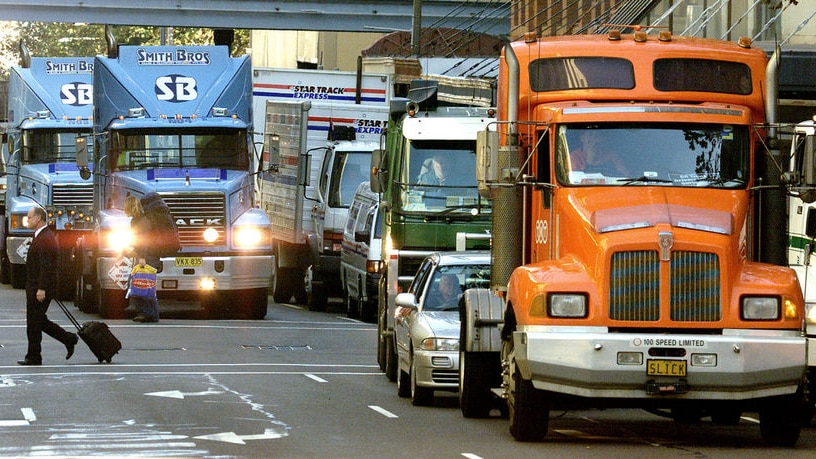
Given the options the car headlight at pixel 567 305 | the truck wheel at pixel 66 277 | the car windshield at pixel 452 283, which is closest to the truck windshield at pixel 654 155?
the car headlight at pixel 567 305

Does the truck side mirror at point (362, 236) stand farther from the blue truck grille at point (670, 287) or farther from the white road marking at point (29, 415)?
the blue truck grille at point (670, 287)

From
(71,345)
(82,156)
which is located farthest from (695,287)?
(82,156)

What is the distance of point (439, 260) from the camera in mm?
19000

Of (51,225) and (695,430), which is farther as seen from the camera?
(51,225)

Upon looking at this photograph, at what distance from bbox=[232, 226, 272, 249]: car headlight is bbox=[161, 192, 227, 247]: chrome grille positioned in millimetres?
308

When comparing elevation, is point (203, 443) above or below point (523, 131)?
below

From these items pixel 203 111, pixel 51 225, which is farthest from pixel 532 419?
pixel 203 111

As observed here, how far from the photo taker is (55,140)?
122ft

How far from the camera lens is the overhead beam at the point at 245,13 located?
54094 mm

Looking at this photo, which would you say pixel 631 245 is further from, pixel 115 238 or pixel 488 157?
pixel 115 238

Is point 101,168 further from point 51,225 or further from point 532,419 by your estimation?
point 532,419

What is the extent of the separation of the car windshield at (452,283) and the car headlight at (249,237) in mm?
12152

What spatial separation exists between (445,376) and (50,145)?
2120 centimetres

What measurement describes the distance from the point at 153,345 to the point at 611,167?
1176 cm
